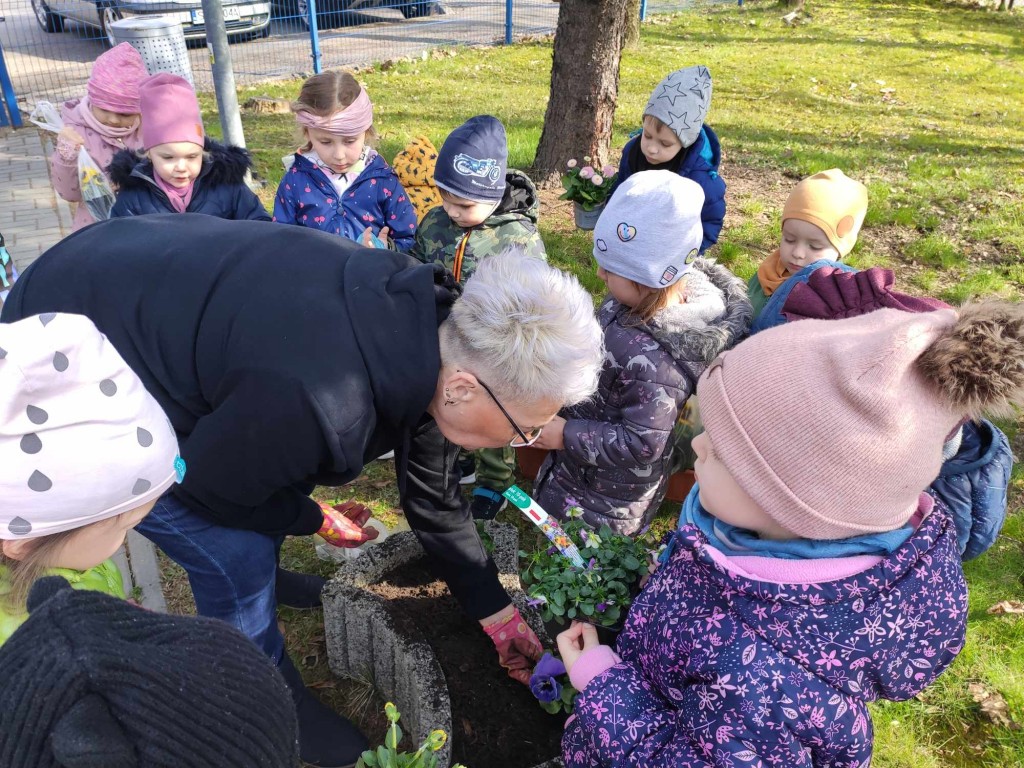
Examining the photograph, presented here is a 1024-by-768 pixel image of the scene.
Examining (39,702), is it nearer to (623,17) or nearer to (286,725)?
(286,725)

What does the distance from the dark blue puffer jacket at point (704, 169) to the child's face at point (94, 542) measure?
313 cm

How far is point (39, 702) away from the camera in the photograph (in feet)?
2.66

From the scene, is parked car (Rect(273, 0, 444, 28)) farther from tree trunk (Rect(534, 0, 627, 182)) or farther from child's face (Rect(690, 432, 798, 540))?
child's face (Rect(690, 432, 798, 540))

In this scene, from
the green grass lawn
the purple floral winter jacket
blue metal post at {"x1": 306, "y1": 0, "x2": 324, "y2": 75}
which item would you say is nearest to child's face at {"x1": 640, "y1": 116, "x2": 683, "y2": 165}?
the green grass lawn

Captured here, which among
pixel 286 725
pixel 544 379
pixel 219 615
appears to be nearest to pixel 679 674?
pixel 544 379

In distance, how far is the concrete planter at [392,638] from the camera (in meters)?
2.15

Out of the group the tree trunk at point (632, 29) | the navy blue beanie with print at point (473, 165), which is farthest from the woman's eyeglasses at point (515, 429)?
the tree trunk at point (632, 29)

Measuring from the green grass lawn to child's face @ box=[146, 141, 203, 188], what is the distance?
3.76 feet

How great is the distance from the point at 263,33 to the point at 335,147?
8883mm

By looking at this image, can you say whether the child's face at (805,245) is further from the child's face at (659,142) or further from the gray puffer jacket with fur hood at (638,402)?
the child's face at (659,142)

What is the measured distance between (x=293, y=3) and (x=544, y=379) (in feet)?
37.1

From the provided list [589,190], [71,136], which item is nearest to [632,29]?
[589,190]

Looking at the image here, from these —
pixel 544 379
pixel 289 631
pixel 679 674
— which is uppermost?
pixel 544 379

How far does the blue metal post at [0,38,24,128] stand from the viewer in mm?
7816
